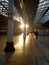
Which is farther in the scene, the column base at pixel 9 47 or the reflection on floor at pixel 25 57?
the column base at pixel 9 47

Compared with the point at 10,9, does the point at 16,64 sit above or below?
below

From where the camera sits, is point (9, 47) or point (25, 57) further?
point (9, 47)

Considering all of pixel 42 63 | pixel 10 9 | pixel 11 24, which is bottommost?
pixel 42 63

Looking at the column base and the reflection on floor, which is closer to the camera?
the reflection on floor

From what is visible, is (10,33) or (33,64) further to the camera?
(10,33)

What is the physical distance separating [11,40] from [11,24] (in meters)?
1.10

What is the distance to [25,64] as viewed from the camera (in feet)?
31.4

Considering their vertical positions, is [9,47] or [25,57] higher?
[9,47]

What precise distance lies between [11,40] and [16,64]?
19.0ft

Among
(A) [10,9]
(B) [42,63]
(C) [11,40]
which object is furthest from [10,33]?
(B) [42,63]

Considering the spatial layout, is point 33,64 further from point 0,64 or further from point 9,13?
point 9,13

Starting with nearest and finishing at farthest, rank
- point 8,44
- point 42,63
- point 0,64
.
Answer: point 0,64
point 42,63
point 8,44

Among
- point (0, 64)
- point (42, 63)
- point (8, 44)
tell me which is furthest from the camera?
point (8, 44)

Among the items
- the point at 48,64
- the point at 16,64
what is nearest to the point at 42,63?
the point at 48,64
